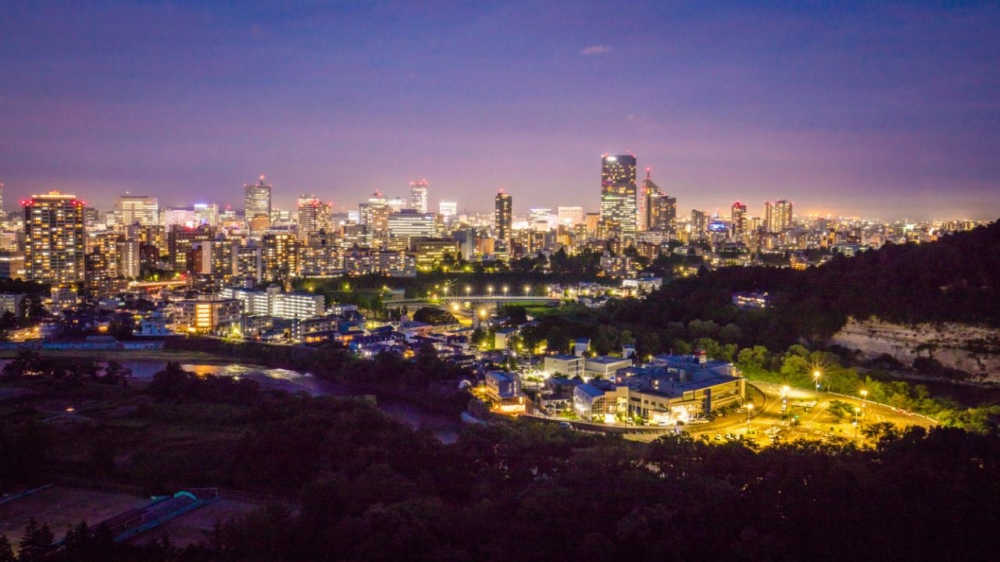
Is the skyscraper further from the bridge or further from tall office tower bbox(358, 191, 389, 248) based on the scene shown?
the bridge

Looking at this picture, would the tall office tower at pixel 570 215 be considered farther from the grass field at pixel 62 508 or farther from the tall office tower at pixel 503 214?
the grass field at pixel 62 508

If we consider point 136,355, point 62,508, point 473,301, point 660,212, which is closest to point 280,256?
point 473,301

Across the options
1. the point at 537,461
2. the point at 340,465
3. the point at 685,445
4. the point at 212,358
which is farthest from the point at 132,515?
the point at 212,358

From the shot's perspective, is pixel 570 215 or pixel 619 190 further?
pixel 570 215

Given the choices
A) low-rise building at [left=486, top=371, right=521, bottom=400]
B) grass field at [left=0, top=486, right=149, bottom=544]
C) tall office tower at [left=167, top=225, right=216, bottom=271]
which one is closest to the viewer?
grass field at [left=0, top=486, right=149, bottom=544]

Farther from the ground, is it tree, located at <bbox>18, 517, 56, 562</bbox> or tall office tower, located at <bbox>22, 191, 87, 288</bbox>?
tall office tower, located at <bbox>22, 191, 87, 288</bbox>

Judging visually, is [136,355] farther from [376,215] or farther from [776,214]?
[776,214]

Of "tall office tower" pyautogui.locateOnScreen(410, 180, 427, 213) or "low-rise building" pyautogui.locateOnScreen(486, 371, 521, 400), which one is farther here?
"tall office tower" pyautogui.locateOnScreen(410, 180, 427, 213)

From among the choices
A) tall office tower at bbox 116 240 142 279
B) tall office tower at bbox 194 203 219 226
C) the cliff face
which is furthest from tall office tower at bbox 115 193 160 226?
the cliff face
